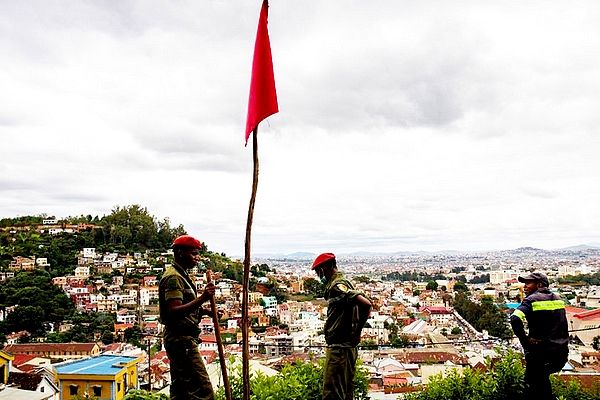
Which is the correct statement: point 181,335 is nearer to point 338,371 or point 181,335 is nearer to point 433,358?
point 338,371

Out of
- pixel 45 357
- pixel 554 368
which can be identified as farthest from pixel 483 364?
pixel 45 357

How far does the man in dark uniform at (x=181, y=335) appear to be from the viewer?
2576 millimetres

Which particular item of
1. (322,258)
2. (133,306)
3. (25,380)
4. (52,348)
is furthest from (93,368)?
(133,306)

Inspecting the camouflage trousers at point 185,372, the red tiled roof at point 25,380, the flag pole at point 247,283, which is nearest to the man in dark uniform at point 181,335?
the camouflage trousers at point 185,372

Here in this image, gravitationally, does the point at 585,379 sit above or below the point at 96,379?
above

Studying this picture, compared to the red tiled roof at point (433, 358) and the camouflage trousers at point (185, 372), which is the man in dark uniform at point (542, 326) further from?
the red tiled roof at point (433, 358)

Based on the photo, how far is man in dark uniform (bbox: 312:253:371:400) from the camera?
121 inches

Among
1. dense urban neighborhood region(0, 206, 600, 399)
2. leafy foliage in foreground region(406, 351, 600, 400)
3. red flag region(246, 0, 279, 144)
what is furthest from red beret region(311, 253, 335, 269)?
dense urban neighborhood region(0, 206, 600, 399)

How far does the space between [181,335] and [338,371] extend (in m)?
1.03

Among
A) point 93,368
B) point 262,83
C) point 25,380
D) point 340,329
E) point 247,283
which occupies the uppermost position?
point 262,83

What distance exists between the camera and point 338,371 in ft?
10.3

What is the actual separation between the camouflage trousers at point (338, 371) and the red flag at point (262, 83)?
1460 millimetres

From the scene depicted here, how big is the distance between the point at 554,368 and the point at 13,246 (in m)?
80.2

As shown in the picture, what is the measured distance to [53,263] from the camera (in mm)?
68562
